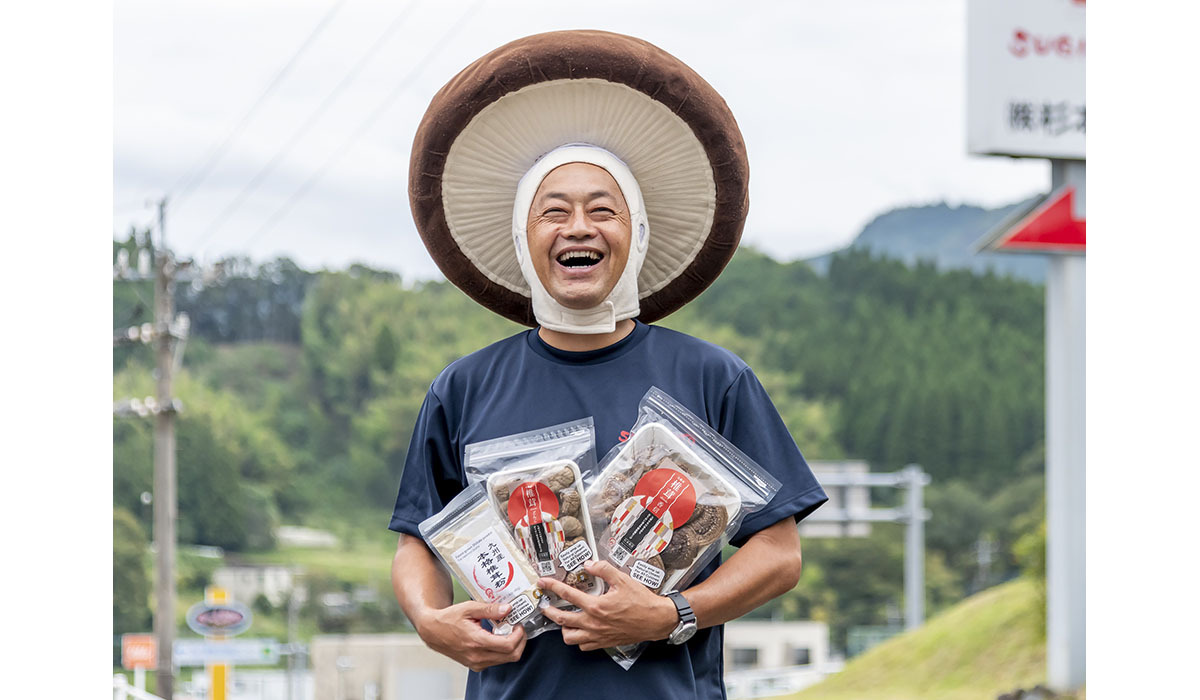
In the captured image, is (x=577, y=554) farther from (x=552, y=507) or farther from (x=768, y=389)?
(x=768, y=389)

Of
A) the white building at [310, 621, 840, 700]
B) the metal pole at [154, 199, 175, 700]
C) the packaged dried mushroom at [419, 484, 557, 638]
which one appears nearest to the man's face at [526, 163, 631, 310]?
the packaged dried mushroom at [419, 484, 557, 638]

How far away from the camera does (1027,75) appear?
9047 mm

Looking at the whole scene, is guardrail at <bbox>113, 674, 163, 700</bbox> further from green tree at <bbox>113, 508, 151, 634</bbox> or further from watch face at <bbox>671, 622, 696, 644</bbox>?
green tree at <bbox>113, 508, 151, 634</bbox>

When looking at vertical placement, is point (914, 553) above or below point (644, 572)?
below

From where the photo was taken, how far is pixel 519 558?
6.02ft

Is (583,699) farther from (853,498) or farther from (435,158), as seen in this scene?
(853,498)

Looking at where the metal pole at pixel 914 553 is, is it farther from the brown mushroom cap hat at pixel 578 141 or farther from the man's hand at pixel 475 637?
the man's hand at pixel 475 637

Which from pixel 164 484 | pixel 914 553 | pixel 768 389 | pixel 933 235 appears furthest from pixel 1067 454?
pixel 933 235

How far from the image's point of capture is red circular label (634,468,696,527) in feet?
6.01

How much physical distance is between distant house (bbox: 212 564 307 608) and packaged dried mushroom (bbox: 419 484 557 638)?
28949 mm

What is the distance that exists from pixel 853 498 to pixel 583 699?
16248 mm

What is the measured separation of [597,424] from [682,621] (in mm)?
316

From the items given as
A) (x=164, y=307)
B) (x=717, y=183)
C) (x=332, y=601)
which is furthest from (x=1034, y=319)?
(x=717, y=183)

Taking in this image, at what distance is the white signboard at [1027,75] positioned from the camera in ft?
29.6
